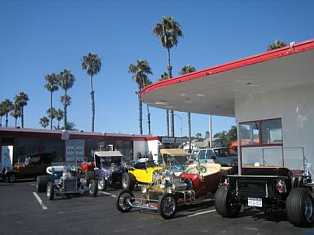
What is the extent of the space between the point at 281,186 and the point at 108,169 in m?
13.7

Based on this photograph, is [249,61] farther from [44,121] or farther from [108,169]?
[44,121]

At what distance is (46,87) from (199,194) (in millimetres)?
69275

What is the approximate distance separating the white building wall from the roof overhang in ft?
1.65

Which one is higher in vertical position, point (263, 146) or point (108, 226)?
point (263, 146)

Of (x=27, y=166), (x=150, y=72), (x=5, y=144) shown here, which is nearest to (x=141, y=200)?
(x=27, y=166)

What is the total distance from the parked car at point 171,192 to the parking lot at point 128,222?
0.27 m

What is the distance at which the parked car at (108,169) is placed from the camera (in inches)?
858

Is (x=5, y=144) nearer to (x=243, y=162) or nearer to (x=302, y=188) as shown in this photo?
(x=243, y=162)

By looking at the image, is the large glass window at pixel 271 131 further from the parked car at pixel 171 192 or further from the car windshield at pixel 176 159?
the parked car at pixel 171 192

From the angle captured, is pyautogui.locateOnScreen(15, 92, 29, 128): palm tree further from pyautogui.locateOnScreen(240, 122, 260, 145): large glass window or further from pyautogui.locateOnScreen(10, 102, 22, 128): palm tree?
pyautogui.locateOnScreen(240, 122, 260, 145): large glass window

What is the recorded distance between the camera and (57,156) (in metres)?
38.7

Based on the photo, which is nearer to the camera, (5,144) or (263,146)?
(263,146)

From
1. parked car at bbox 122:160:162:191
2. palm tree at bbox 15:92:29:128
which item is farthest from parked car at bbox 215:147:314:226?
palm tree at bbox 15:92:29:128

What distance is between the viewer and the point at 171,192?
12.1m
